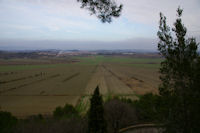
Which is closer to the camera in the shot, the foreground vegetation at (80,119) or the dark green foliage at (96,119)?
the dark green foliage at (96,119)

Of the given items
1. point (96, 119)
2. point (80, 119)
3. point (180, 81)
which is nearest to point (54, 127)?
point (80, 119)

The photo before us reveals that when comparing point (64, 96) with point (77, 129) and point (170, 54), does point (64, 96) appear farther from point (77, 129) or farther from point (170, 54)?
point (170, 54)

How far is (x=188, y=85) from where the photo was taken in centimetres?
527

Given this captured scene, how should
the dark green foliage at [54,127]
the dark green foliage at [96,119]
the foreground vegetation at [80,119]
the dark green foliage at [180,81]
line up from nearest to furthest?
the dark green foliage at [180,81]
the dark green foliage at [54,127]
the dark green foliage at [96,119]
the foreground vegetation at [80,119]

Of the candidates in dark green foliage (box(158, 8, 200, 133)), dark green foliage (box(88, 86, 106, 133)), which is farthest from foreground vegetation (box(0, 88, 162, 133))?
dark green foliage (box(158, 8, 200, 133))

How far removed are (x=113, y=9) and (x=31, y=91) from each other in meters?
26.8

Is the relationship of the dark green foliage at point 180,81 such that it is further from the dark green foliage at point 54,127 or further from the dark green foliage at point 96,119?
the dark green foliage at point 54,127

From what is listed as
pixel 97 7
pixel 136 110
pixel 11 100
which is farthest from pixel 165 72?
pixel 11 100

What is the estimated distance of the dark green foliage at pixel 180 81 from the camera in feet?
16.8

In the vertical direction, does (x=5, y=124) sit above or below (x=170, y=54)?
below

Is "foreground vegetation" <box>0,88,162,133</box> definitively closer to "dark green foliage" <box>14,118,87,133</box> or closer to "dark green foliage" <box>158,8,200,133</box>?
"dark green foliage" <box>14,118,87,133</box>

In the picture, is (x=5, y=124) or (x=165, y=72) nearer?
(x=165, y=72)

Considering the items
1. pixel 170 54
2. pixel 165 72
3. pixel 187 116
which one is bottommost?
pixel 187 116

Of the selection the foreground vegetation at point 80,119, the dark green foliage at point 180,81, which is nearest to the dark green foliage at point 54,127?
the foreground vegetation at point 80,119
